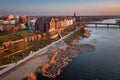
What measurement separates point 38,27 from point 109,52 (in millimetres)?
17689

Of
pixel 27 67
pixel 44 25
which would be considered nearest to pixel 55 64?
pixel 27 67

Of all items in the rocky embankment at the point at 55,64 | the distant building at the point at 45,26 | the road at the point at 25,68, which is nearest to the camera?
the road at the point at 25,68

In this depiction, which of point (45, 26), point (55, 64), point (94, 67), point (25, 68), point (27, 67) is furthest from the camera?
point (45, 26)

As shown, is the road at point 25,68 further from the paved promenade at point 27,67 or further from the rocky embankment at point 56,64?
the rocky embankment at point 56,64

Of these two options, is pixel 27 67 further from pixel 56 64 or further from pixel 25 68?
pixel 56 64

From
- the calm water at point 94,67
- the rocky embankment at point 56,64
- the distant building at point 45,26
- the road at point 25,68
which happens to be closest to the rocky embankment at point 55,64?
the rocky embankment at point 56,64

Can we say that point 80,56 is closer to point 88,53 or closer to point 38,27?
point 88,53

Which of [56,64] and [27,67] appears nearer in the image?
[27,67]

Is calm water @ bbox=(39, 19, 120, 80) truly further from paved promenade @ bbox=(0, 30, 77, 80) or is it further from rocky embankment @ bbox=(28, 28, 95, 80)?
paved promenade @ bbox=(0, 30, 77, 80)

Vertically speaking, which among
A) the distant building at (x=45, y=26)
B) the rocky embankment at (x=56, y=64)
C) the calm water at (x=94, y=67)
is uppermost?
the distant building at (x=45, y=26)

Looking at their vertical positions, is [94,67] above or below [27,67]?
below

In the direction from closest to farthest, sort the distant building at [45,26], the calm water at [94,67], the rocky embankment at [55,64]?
the calm water at [94,67] < the rocky embankment at [55,64] < the distant building at [45,26]

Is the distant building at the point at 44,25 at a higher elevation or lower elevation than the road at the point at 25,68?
higher

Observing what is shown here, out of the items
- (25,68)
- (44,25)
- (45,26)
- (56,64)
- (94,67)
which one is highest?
(44,25)
